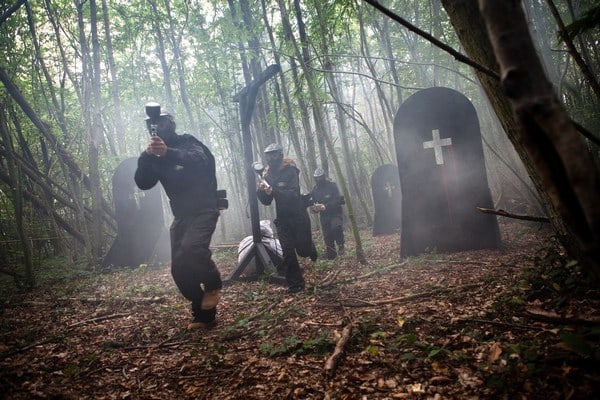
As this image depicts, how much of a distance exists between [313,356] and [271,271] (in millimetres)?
3245

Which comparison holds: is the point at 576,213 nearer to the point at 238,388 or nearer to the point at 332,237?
the point at 238,388

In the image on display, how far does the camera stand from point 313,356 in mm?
2475

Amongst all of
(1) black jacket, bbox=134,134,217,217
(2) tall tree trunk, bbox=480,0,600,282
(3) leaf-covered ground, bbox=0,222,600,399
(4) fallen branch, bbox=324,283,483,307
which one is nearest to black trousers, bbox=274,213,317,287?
(3) leaf-covered ground, bbox=0,222,600,399

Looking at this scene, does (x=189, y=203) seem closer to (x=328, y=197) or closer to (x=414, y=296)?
(x=414, y=296)

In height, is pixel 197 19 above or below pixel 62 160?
above

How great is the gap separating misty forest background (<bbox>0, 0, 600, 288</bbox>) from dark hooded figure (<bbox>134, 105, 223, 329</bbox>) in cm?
245

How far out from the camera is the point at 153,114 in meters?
3.78

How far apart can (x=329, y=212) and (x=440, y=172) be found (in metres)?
3.22

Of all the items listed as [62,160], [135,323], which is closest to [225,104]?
[62,160]

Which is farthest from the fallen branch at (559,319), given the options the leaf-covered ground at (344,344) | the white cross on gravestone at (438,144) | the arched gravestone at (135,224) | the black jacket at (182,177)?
the arched gravestone at (135,224)

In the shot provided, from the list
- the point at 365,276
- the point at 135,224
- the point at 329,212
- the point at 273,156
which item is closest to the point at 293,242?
the point at 365,276

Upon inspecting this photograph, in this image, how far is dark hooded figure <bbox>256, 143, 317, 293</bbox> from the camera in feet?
15.9

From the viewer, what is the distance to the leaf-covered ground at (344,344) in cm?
178

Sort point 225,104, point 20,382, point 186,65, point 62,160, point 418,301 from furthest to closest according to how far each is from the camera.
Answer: point 186,65
point 225,104
point 62,160
point 418,301
point 20,382
